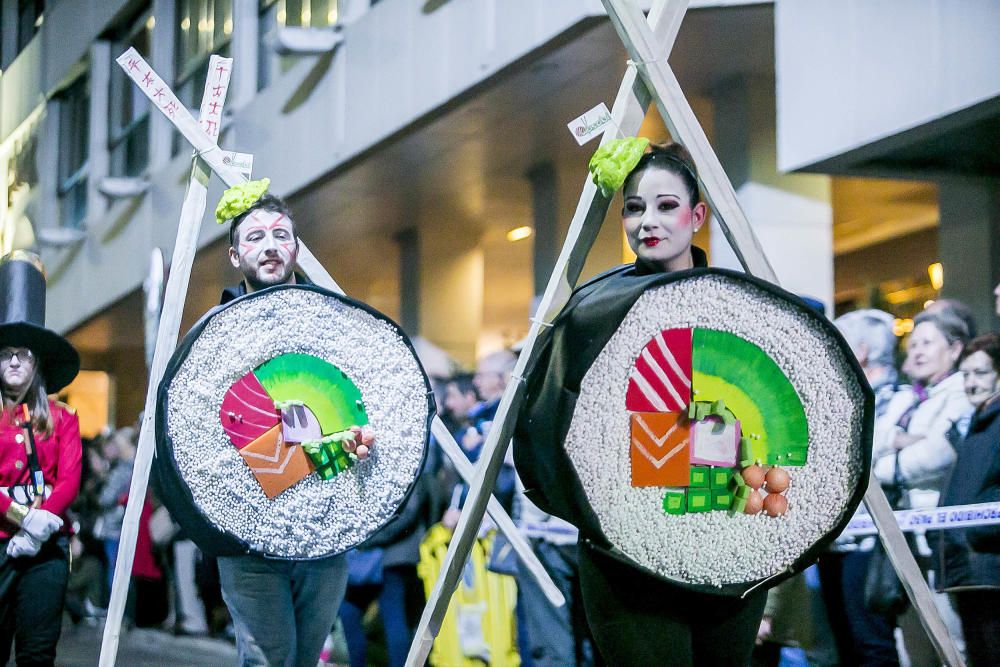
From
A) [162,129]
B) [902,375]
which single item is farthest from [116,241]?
[902,375]

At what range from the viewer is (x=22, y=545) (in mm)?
5434

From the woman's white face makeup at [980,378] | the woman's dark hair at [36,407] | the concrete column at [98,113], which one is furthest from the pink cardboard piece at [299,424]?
the concrete column at [98,113]

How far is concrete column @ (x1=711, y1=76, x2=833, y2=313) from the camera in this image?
7883 mm

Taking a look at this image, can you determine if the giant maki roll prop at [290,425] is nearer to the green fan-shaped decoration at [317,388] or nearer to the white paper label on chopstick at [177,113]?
the green fan-shaped decoration at [317,388]

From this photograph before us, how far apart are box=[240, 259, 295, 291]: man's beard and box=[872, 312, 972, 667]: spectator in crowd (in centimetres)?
226

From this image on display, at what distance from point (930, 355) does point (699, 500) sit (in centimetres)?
249

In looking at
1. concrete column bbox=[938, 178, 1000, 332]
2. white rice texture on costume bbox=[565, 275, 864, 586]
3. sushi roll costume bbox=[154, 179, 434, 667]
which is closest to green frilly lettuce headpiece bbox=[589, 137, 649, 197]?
white rice texture on costume bbox=[565, 275, 864, 586]

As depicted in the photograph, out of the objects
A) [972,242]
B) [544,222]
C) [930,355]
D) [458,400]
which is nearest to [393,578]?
[458,400]

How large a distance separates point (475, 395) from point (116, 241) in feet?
30.8

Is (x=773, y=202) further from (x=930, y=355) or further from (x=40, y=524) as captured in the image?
(x=40, y=524)

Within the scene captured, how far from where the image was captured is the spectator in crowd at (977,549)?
5.05 m

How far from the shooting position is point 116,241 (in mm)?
16266

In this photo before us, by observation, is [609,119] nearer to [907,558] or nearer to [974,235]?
[907,558]

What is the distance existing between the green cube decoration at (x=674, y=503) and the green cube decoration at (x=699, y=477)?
4 cm
